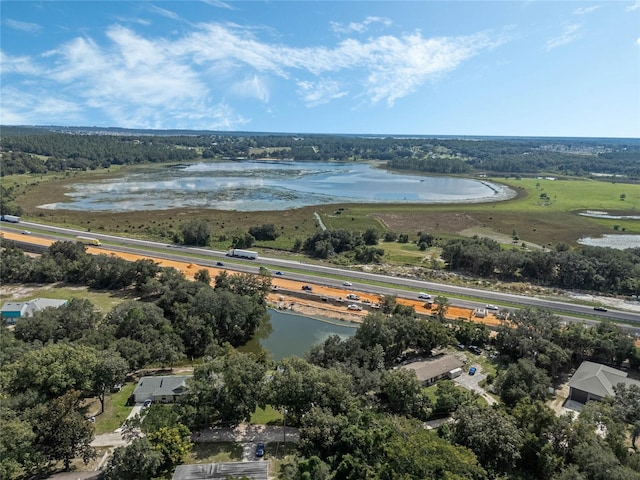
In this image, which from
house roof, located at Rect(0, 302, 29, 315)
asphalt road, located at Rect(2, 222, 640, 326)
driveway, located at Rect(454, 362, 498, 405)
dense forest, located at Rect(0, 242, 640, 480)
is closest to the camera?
dense forest, located at Rect(0, 242, 640, 480)

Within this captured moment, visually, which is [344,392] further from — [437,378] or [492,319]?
[492,319]

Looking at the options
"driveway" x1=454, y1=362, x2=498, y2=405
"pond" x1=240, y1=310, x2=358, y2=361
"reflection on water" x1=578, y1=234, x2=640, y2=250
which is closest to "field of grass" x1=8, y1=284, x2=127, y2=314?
"pond" x1=240, y1=310, x2=358, y2=361

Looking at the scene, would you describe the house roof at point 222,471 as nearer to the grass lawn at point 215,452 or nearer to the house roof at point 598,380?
the grass lawn at point 215,452

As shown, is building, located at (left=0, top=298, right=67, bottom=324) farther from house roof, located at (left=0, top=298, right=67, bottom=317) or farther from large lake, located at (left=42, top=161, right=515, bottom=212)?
large lake, located at (left=42, top=161, right=515, bottom=212)

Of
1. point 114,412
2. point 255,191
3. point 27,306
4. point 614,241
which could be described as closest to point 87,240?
point 27,306

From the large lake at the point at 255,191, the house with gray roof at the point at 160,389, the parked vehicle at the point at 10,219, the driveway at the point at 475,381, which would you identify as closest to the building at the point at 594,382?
the driveway at the point at 475,381

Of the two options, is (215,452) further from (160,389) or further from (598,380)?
(598,380)

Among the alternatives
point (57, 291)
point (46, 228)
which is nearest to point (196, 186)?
point (46, 228)
